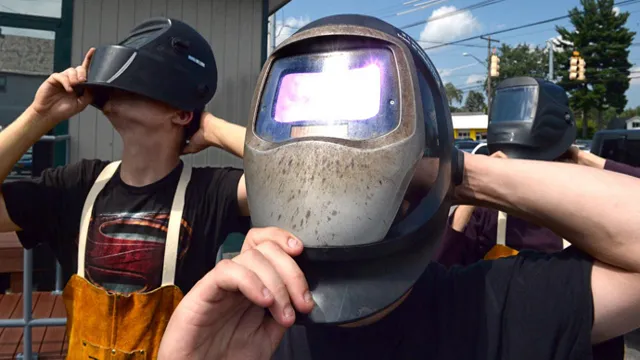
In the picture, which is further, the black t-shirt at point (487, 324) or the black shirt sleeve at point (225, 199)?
the black shirt sleeve at point (225, 199)

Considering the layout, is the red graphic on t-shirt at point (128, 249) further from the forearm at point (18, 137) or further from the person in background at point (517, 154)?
the person in background at point (517, 154)

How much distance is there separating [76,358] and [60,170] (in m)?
0.76

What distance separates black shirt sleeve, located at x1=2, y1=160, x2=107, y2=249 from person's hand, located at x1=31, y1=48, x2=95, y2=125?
25cm

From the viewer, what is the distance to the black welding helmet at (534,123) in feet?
8.97

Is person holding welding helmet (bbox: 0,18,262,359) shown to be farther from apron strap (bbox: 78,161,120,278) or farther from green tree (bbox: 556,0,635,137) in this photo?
green tree (bbox: 556,0,635,137)

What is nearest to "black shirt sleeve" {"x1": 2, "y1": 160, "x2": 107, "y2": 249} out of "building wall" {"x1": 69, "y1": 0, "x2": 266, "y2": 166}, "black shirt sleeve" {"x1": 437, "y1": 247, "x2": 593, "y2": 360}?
"black shirt sleeve" {"x1": 437, "y1": 247, "x2": 593, "y2": 360}

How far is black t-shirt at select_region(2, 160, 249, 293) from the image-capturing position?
1938 mm

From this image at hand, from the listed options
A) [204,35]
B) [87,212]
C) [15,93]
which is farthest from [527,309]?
[15,93]

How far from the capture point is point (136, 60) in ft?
6.26

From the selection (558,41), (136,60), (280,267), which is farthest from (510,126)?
(558,41)

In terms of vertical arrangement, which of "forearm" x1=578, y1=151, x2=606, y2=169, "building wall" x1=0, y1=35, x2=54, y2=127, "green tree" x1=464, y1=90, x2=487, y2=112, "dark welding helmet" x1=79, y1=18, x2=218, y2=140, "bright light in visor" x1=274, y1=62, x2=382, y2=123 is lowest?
"forearm" x1=578, y1=151, x2=606, y2=169

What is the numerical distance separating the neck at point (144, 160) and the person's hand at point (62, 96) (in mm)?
254

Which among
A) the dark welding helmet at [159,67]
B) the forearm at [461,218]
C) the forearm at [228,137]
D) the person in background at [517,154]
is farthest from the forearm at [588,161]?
the dark welding helmet at [159,67]

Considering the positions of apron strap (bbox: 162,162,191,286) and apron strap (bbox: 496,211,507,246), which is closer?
apron strap (bbox: 162,162,191,286)
